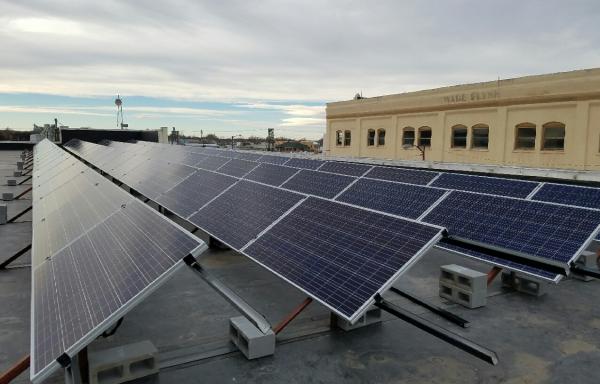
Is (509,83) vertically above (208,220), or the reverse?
(509,83)

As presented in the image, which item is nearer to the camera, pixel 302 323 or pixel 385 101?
pixel 302 323

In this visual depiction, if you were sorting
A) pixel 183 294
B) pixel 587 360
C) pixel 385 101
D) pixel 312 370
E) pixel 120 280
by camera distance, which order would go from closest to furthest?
pixel 120 280 < pixel 312 370 < pixel 587 360 < pixel 183 294 < pixel 385 101

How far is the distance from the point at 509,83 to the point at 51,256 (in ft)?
88.7

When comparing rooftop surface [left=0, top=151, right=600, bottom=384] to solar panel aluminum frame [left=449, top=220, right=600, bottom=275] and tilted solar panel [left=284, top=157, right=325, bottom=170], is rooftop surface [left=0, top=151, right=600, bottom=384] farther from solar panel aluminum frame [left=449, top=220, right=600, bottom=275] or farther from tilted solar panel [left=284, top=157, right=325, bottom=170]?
tilted solar panel [left=284, top=157, right=325, bottom=170]

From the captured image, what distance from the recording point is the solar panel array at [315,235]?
5.93 metres

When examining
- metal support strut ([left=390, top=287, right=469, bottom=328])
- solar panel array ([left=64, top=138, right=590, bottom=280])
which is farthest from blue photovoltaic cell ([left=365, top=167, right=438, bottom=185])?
metal support strut ([left=390, top=287, right=469, bottom=328])

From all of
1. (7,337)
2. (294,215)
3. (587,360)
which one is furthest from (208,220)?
(587,360)

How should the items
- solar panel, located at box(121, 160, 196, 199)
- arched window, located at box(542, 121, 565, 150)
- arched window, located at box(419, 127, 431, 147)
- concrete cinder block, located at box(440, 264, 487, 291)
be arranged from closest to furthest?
concrete cinder block, located at box(440, 264, 487, 291) → solar panel, located at box(121, 160, 196, 199) → arched window, located at box(542, 121, 565, 150) → arched window, located at box(419, 127, 431, 147)

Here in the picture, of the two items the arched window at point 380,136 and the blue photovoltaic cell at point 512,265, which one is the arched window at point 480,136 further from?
the blue photovoltaic cell at point 512,265

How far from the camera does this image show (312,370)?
659 centimetres

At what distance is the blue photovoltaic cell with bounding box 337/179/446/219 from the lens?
1116 centimetres

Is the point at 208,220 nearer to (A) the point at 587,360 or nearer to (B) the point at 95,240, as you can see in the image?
(B) the point at 95,240

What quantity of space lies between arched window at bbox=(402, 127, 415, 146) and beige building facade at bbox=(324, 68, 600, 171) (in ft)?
0.25

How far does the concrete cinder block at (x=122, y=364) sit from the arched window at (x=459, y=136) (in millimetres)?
28839
